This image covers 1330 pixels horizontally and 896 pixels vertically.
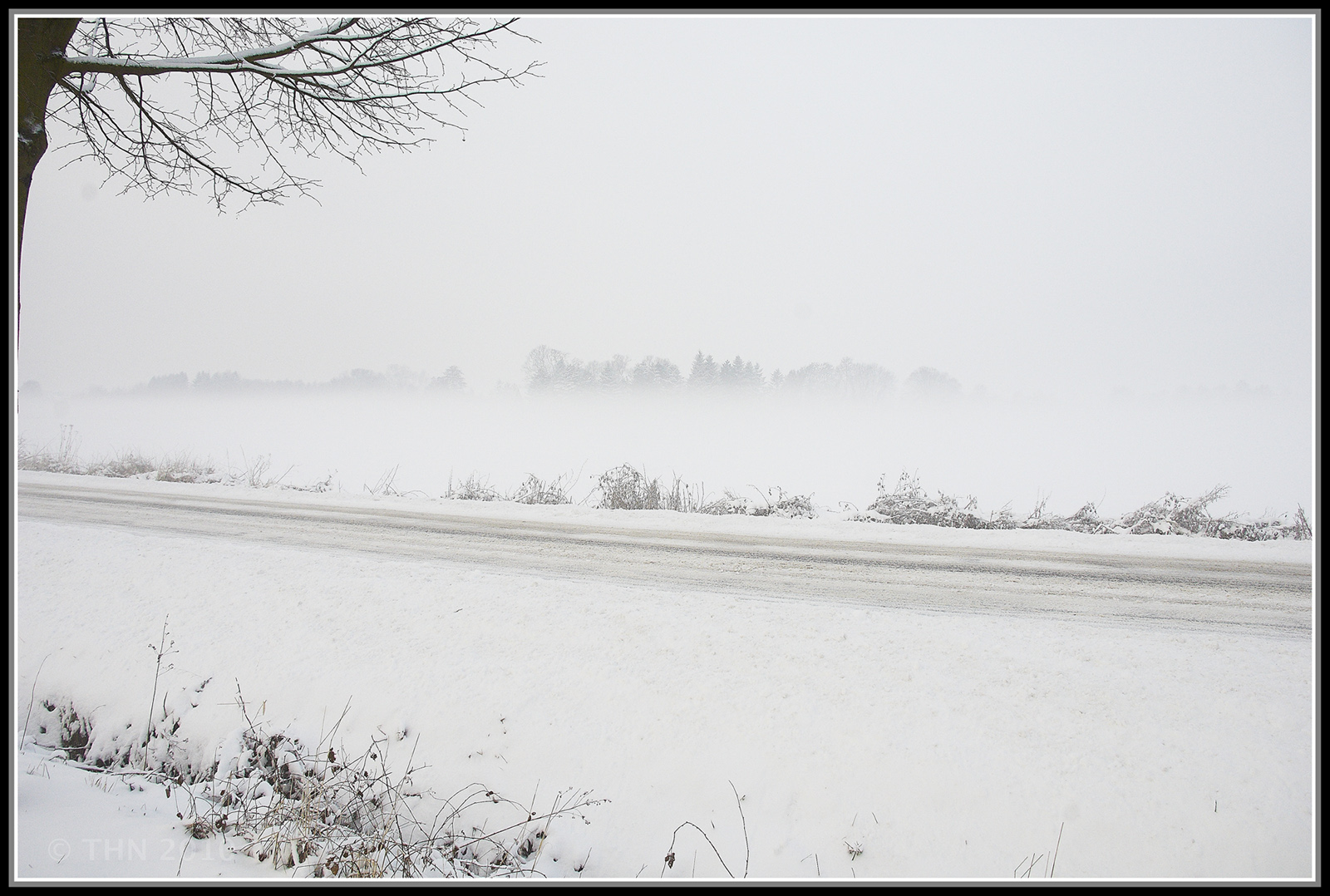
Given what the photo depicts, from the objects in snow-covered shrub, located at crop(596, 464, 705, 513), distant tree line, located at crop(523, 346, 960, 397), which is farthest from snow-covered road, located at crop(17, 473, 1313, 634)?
distant tree line, located at crop(523, 346, 960, 397)

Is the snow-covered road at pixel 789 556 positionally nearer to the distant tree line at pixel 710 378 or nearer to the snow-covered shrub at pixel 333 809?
the snow-covered shrub at pixel 333 809

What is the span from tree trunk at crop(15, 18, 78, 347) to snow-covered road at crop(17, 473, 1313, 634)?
4609 mm

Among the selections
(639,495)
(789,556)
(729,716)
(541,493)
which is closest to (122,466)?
(541,493)

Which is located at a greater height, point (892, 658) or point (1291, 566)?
point (1291, 566)

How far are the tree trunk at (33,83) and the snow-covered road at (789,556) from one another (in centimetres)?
461

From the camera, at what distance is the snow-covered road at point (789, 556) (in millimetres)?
5359

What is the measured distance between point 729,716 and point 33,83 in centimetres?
632

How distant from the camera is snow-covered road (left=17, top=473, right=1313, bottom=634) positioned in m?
5.36

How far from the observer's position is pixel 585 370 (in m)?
28.4

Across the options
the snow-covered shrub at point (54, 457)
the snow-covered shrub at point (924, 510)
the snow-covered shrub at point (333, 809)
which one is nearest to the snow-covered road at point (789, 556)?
the snow-covered shrub at point (924, 510)

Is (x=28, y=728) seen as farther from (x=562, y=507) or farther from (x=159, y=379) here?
(x=159, y=379)

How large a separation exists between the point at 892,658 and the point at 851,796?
4.05 feet

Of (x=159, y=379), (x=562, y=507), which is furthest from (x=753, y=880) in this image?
(x=159, y=379)

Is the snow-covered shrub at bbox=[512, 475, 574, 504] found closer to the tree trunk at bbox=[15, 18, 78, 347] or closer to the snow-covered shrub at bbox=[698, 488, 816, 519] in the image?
the snow-covered shrub at bbox=[698, 488, 816, 519]
